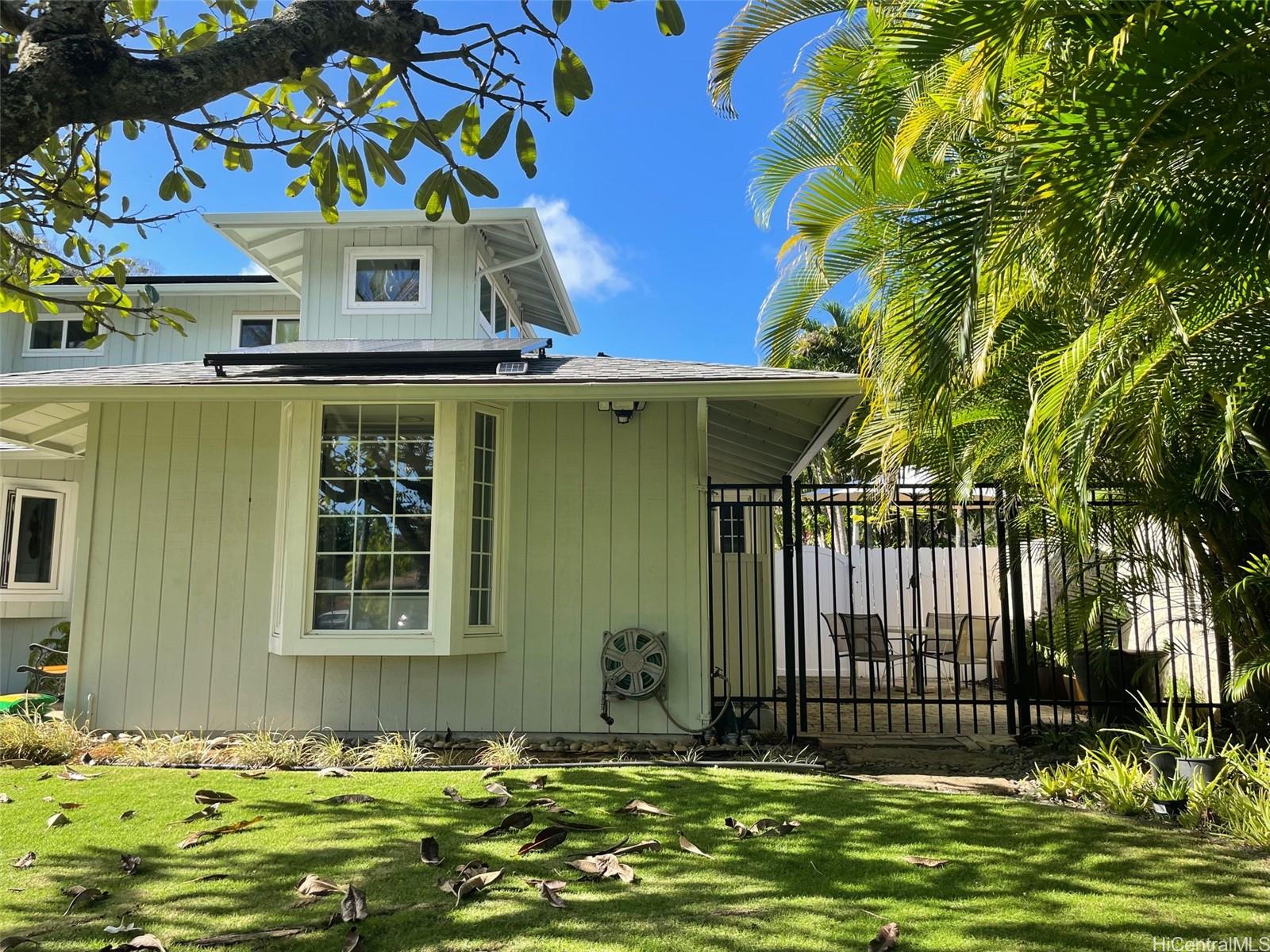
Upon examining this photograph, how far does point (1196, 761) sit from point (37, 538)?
1258 cm

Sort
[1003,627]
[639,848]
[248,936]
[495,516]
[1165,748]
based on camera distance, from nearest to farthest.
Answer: [248,936]
[639,848]
[1165,748]
[495,516]
[1003,627]

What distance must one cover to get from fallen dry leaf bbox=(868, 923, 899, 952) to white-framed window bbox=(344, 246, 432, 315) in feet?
29.6

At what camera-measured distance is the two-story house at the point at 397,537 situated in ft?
22.3

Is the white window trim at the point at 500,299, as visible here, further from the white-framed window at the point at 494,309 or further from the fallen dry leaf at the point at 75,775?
the fallen dry leaf at the point at 75,775

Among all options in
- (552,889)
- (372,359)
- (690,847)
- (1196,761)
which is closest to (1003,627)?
(1196,761)

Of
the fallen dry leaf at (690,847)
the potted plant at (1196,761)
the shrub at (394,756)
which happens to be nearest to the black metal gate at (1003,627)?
the potted plant at (1196,761)

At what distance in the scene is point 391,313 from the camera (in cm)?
1054

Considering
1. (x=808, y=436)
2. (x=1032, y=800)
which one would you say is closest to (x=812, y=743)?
(x=1032, y=800)

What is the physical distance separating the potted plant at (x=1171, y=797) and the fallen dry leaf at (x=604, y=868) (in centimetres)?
306

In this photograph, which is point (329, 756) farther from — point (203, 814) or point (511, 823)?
point (511, 823)

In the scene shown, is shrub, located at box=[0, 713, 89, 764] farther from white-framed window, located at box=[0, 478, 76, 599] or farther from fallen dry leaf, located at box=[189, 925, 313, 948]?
white-framed window, located at box=[0, 478, 76, 599]

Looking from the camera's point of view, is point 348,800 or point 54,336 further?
point 54,336

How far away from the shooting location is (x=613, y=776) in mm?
5480

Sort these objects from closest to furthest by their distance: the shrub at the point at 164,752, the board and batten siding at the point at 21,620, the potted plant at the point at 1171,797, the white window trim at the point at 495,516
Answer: the potted plant at the point at 1171,797, the shrub at the point at 164,752, the white window trim at the point at 495,516, the board and batten siding at the point at 21,620
